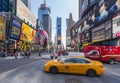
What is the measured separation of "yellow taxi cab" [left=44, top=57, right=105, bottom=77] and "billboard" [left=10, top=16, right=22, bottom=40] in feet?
186

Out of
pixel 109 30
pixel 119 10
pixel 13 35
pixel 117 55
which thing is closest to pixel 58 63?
pixel 117 55

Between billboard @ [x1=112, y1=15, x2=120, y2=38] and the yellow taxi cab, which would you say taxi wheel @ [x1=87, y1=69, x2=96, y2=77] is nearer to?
the yellow taxi cab

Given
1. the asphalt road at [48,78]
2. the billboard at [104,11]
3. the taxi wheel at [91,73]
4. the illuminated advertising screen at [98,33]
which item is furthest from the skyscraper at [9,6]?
the taxi wheel at [91,73]

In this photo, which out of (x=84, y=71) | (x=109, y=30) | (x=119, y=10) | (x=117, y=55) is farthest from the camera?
(x=109, y=30)

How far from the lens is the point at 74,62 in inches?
687

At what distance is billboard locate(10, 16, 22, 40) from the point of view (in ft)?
241

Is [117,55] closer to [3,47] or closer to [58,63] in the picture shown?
[58,63]

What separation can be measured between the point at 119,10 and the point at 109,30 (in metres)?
9.33

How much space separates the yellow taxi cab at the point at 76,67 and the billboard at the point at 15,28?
56.8 metres

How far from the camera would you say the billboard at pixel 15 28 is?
73.6 m

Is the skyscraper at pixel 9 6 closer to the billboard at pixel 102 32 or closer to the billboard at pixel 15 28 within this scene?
the billboard at pixel 15 28

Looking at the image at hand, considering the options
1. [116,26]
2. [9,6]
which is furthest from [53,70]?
[9,6]

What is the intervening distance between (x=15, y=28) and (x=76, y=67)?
6251 cm

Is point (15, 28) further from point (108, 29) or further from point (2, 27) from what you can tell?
point (108, 29)
